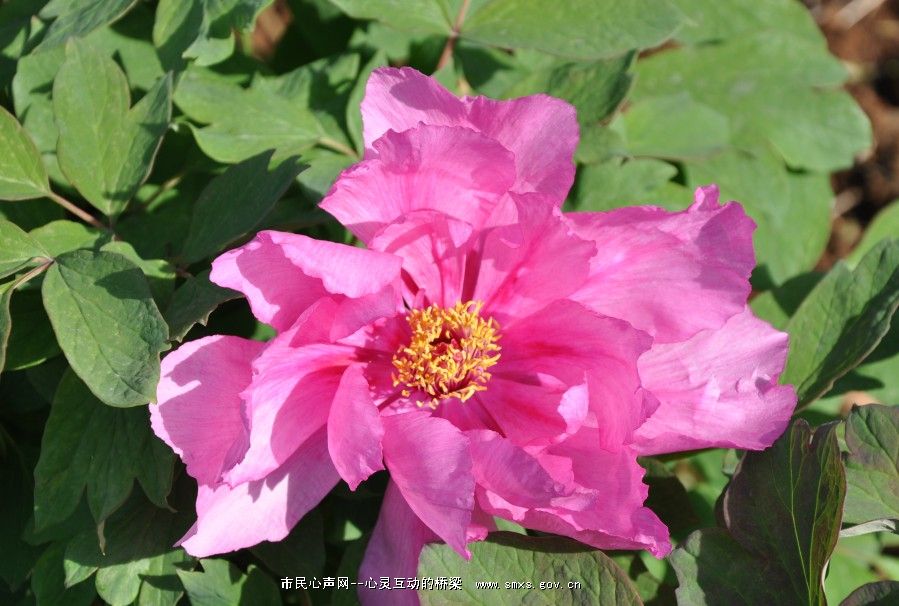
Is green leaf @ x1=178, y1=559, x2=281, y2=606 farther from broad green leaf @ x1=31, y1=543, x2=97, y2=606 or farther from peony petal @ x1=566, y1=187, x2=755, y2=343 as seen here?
peony petal @ x1=566, y1=187, x2=755, y2=343

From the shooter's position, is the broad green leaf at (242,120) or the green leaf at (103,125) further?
the broad green leaf at (242,120)

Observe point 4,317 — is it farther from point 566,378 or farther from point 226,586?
point 566,378

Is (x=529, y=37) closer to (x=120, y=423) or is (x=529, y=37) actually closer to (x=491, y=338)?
(x=491, y=338)

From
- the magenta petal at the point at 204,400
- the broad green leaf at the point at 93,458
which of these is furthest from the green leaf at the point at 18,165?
the magenta petal at the point at 204,400

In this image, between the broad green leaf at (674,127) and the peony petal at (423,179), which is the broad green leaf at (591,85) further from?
the peony petal at (423,179)

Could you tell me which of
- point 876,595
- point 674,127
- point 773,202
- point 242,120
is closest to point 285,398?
point 242,120

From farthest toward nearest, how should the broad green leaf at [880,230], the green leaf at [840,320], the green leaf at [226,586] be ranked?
the broad green leaf at [880,230] → the green leaf at [840,320] → the green leaf at [226,586]
